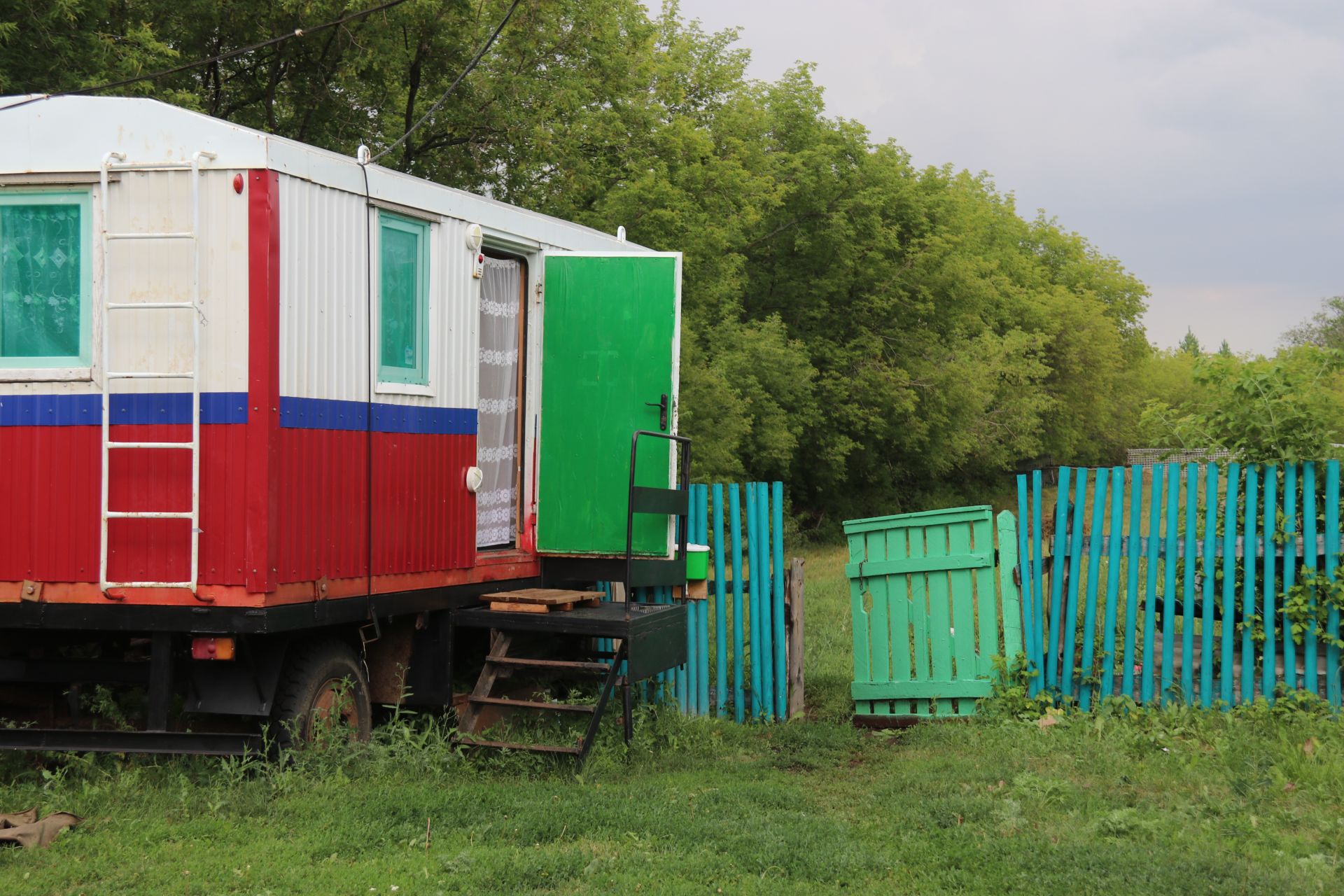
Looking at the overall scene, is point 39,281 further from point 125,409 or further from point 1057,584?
point 1057,584

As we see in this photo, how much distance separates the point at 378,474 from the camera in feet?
22.3

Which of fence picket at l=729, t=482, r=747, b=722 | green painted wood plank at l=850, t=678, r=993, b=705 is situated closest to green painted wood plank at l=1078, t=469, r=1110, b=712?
green painted wood plank at l=850, t=678, r=993, b=705

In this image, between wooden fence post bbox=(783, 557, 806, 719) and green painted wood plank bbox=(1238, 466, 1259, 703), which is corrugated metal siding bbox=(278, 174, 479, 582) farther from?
green painted wood plank bbox=(1238, 466, 1259, 703)

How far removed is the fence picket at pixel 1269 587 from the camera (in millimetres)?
7430

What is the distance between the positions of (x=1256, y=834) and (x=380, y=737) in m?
4.62

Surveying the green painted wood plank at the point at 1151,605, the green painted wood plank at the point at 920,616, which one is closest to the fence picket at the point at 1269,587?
the green painted wood plank at the point at 1151,605

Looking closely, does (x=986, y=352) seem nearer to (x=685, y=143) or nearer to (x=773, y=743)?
(x=685, y=143)

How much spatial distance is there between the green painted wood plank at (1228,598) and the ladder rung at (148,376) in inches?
239

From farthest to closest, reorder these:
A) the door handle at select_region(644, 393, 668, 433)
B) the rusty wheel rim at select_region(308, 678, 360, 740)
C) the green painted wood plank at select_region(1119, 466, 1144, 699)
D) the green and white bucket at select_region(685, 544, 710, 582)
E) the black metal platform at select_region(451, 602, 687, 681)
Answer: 1. the green and white bucket at select_region(685, 544, 710, 582)
2. the door handle at select_region(644, 393, 668, 433)
3. the green painted wood plank at select_region(1119, 466, 1144, 699)
4. the black metal platform at select_region(451, 602, 687, 681)
5. the rusty wheel rim at select_region(308, 678, 360, 740)

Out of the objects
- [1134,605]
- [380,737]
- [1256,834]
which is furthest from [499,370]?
[1256,834]

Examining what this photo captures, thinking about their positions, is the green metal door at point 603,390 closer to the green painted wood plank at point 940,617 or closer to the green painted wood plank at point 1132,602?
the green painted wood plank at point 940,617

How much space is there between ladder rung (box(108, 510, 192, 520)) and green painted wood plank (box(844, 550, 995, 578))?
4.61m

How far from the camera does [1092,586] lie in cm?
810

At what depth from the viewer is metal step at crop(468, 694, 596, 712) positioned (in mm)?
6922
